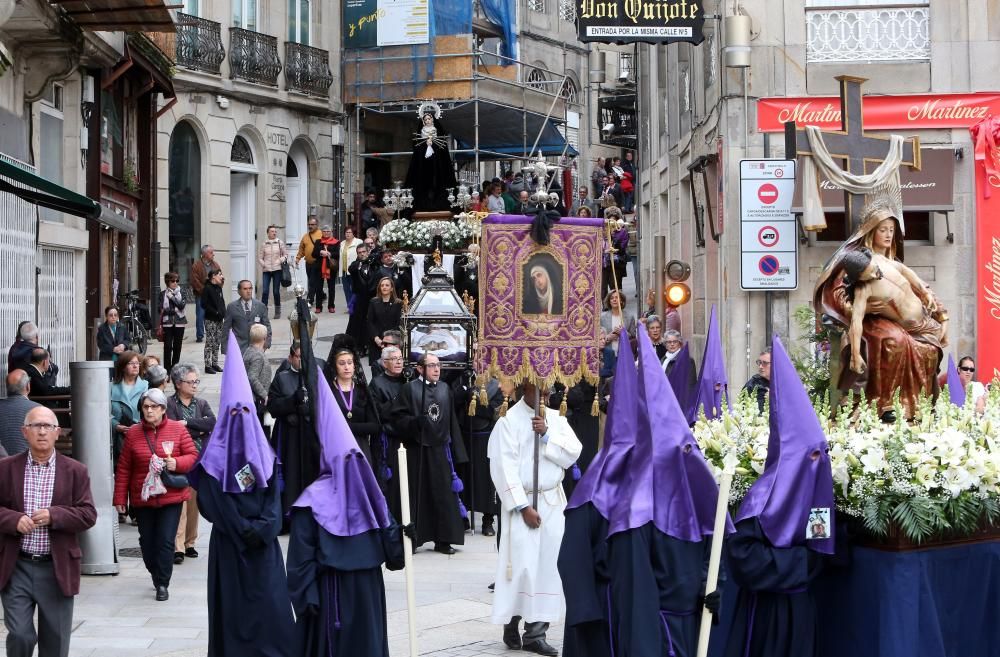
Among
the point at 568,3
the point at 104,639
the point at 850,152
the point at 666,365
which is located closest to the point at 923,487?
the point at 850,152

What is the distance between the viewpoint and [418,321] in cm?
1786

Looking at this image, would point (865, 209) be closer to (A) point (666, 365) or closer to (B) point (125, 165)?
(A) point (666, 365)

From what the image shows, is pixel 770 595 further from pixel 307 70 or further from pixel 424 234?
pixel 307 70

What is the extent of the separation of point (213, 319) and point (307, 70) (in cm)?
1320

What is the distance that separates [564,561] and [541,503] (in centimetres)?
243

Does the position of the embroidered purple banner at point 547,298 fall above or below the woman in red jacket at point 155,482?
above

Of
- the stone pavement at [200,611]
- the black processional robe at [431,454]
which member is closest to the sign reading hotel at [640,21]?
the black processional robe at [431,454]

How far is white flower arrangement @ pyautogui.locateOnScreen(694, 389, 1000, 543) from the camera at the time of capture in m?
7.83

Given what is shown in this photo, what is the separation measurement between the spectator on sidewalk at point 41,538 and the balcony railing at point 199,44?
23.7 m

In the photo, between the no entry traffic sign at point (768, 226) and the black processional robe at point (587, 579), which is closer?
the black processional robe at point (587, 579)

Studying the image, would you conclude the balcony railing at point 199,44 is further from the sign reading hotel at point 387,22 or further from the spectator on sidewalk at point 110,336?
the spectator on sidewalk at point 110,336

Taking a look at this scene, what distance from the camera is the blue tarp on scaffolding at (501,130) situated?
36375mm

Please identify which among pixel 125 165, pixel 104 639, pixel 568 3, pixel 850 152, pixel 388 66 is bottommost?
pixel 104 639

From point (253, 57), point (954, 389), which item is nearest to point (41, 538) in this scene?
point (954, 389)
